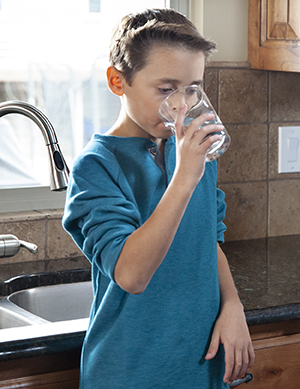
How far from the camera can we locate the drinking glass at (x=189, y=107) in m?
0.80

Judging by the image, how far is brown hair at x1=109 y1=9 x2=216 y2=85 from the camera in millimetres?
845

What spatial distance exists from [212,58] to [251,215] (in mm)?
546

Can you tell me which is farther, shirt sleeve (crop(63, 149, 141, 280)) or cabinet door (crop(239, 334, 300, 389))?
cabinet door (crop(239, 334, 300, 389))

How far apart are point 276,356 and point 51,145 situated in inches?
26.7

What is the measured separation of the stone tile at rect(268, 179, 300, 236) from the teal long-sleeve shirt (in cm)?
92

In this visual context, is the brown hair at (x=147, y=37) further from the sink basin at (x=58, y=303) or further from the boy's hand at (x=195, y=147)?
the sink basin at (x=58, y=303)

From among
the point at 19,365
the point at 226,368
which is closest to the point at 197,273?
the point at 226,368

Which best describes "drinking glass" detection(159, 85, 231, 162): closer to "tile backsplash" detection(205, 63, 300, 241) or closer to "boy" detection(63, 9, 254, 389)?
"boy" detection(63, 9, 254, 389)

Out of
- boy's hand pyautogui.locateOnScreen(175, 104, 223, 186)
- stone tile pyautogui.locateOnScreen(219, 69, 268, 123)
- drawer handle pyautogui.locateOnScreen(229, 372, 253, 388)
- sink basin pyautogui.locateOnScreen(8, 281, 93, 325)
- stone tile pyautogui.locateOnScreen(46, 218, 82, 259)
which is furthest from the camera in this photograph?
stone tile pyautogui.locateOnScreen(219, 69, 268, 123)

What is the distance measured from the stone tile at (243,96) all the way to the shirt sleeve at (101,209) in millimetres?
913

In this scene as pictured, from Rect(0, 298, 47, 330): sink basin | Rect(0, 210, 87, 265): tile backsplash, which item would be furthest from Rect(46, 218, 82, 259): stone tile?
Rect(0, 298, 47, 330): sink basin

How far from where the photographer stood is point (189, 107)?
81 cm

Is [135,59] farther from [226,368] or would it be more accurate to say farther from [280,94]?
[280,94]

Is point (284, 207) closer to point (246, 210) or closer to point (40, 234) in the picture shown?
point (246, 210)
